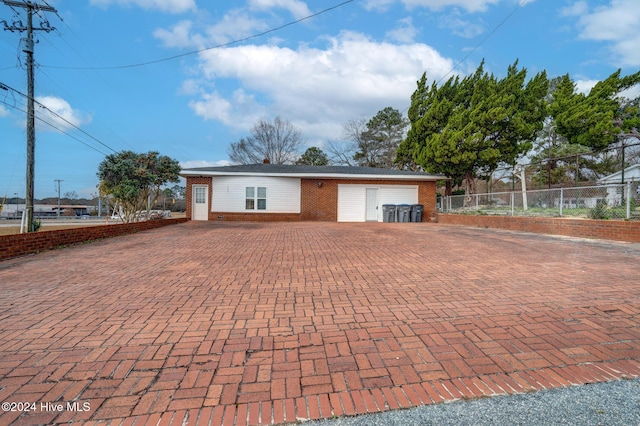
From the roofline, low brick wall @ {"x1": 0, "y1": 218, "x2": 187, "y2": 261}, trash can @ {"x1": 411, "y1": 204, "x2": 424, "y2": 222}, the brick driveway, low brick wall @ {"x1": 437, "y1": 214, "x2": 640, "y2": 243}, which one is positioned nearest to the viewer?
the brick driveway

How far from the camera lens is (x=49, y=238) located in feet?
23.0

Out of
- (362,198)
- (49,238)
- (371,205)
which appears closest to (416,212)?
(371,205)

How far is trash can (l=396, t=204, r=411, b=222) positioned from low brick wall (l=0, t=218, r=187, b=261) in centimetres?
1253

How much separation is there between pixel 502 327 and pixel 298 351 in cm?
187

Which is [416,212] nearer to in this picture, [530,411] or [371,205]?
[371,205]

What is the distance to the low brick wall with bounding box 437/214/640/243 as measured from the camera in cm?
789

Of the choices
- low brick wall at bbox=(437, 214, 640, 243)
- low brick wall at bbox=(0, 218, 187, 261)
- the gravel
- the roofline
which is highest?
the roofline

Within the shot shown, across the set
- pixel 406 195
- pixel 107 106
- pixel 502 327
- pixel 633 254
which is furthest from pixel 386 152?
pixel 502 327

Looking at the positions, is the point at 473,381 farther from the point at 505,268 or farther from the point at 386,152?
the point at 386,152

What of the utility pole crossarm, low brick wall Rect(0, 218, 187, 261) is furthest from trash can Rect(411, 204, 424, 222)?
the utility pole crossarm

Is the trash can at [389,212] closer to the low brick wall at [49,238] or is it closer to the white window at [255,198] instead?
the white window at [255,198]

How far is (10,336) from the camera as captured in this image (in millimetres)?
2629

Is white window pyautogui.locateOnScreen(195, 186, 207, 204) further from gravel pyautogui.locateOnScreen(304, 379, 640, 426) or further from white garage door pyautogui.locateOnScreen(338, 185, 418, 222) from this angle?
gravel pyautogui.locateOnScreen(304, 379, 640, 426)

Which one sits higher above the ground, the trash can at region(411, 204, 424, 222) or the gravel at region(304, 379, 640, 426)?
the trash can at region(411, 204, 424, 222)
